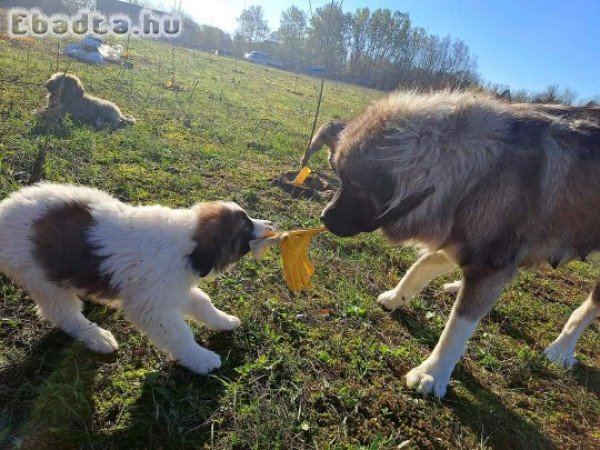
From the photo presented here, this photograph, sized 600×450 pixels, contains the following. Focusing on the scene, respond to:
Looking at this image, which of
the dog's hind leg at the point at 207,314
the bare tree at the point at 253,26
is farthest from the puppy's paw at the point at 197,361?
the bare tree at the point at 253,26

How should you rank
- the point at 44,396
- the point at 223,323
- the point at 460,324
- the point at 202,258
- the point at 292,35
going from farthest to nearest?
1. the point at 292,35
2. the point at 223,323
3. the point at 460,324
4. the point at 202,258
5. the point at 44,396

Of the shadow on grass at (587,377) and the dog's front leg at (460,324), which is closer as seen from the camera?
the dog's front leg at (460,324)

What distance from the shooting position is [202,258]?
3.00 meters

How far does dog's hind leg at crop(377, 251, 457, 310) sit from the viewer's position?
4039mm

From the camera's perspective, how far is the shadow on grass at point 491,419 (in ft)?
9.81

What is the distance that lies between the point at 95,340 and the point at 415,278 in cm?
274

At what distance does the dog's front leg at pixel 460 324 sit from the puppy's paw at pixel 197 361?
145cm

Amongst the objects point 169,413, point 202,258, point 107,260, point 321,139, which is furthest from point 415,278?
point 321,139

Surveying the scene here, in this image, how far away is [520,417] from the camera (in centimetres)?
321

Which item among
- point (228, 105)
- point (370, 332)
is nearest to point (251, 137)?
point (228, 105)

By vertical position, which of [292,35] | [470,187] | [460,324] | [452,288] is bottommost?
[452,288]

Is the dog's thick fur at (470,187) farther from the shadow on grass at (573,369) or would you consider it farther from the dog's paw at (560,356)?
the shadow on grass at (573,369)

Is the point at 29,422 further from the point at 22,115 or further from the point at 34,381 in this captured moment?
the point at 22,115

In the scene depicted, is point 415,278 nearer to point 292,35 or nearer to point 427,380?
point 427,380
